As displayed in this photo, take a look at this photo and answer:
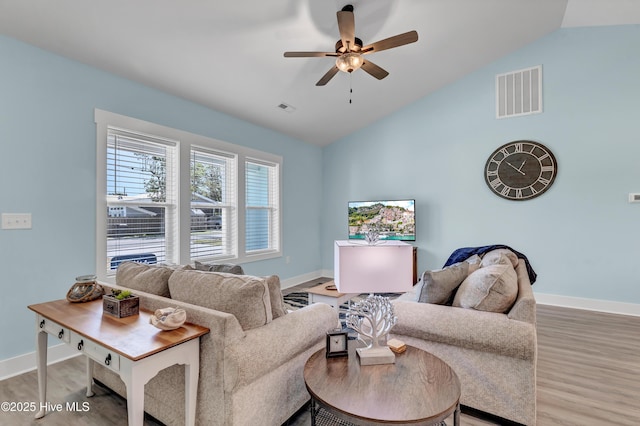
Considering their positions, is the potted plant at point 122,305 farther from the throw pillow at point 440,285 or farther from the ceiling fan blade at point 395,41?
the ceiling fan blade at point 395,41

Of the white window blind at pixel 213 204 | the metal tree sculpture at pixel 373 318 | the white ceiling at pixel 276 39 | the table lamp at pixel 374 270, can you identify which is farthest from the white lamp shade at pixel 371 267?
the white window blind at pixel 213 204

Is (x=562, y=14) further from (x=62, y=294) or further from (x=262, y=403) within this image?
(x=62, y=294)

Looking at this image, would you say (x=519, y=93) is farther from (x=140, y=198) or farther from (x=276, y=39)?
(x=140, y=198)

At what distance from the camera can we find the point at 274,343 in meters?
1.57

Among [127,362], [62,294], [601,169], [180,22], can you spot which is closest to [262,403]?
[127,362]

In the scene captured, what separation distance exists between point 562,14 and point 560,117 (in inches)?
47.6

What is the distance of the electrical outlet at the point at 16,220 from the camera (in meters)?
2.32

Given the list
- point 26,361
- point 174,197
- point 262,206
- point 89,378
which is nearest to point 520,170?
point 262,206

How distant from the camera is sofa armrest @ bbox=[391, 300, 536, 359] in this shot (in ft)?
5.49

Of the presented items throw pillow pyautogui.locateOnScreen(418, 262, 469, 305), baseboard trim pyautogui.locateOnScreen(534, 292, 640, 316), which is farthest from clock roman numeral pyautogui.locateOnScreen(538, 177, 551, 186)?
throw pillow pyautogui.locateOnScreen(418, 262, 469, 305)

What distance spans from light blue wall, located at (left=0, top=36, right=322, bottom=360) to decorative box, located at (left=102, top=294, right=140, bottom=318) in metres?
1.30

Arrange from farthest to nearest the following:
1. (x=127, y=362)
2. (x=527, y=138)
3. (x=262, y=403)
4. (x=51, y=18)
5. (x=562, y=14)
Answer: (x=527, y=138) < (x=562, y=14) < (x=51, y=18) < (x=262, y=403) < (x=127, y=362)

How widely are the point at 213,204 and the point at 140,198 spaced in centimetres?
92

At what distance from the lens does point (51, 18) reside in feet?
7.43
